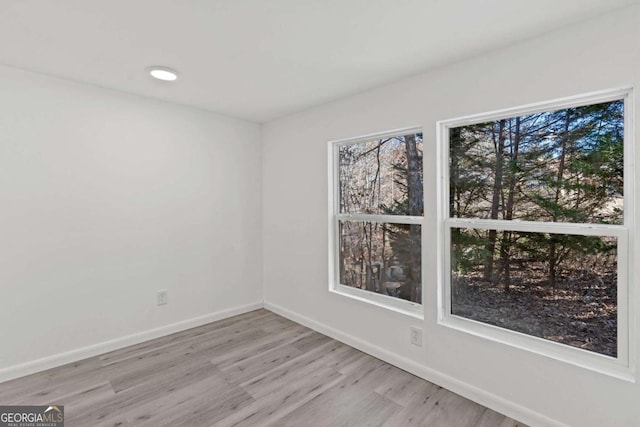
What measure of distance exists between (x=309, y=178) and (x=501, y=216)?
1758 millimetres

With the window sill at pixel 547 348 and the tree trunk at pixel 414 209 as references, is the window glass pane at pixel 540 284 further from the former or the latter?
the tree trunk at pixel 414 209

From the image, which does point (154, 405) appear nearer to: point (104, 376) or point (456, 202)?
point (104, 376)

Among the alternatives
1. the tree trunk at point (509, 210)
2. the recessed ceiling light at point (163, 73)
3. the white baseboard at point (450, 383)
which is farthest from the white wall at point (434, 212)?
the recessed ceiling light at point (163, 73)

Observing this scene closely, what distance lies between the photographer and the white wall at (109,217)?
2.27 m

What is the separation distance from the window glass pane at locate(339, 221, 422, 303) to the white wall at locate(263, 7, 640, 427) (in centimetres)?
20

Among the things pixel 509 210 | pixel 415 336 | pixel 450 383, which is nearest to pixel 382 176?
pixel 509 210

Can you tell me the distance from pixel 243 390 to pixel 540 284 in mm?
2019

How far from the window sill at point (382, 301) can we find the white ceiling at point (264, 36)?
1757 millimetres

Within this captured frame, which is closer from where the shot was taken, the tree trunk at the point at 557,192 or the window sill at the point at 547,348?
the window sill at the point at 547,348

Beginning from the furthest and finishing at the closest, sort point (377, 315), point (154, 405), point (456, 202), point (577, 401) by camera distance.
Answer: point (377, 315), point (456, 202), point (154, 405), point (577, 401)

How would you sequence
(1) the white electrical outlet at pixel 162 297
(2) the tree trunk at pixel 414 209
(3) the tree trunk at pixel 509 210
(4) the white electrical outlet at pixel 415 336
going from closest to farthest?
(3) the tree trunk at pixel 509 210 < (4) the white electrical outlet at pixel 415 336 < (2) the tree trunk at pixel 414 209 < (1) the white electrical outlet at pixel 162 297

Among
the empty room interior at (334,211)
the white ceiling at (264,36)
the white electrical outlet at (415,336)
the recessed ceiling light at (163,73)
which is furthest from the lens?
the white electrical outlet at (415,336)

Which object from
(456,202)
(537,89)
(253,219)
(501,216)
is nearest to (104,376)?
(253,219)

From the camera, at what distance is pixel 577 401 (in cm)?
167
